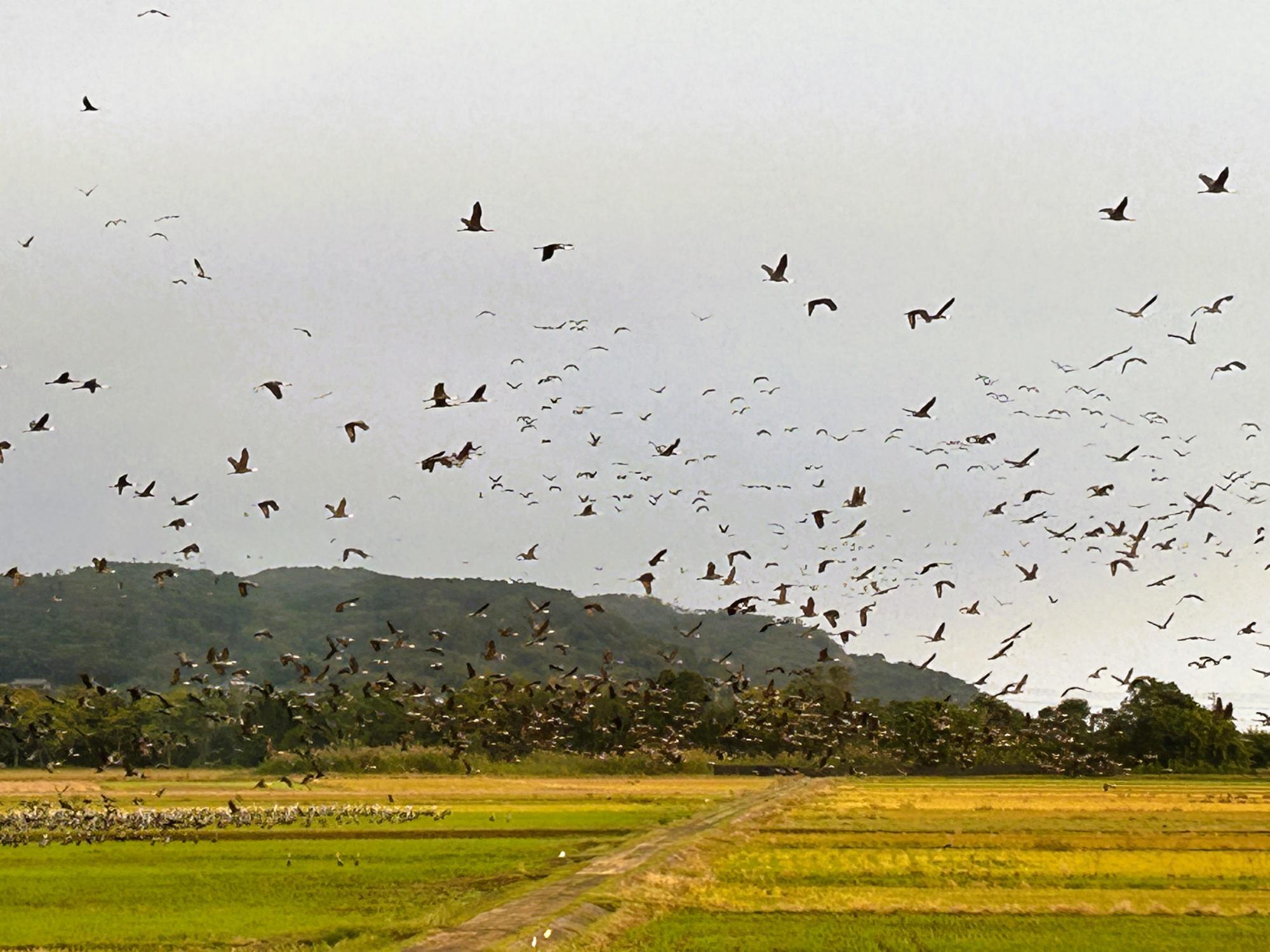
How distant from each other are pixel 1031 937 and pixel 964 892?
7406 millimetres

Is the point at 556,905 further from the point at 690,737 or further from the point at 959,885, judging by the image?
the point at 690,737

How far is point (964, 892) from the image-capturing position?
39438 millimetres

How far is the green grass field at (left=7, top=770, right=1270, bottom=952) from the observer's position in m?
32.4

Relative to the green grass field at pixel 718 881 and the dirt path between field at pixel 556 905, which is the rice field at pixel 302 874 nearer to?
the green grass field at pixel 718 881

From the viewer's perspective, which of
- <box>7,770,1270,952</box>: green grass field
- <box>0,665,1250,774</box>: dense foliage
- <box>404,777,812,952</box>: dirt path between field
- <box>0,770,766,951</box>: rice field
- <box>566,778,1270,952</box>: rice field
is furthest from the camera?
<box>0,665,1250,774</box>: dense foliage

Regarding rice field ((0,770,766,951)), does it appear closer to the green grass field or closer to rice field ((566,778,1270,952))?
the green grass field

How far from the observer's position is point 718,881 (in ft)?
139

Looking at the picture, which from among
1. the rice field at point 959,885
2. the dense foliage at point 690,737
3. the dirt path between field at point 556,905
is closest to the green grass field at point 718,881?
the rice field at point 959,885

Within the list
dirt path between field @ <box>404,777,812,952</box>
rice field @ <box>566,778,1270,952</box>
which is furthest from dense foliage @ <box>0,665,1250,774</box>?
dirt path between field @ <box>404,777,812,952</box>

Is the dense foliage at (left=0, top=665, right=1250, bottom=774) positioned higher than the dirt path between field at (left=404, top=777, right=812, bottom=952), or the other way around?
the dirt path between field at (left=404, top=777, right=812, bottom=952)

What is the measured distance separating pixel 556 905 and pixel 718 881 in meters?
7.99

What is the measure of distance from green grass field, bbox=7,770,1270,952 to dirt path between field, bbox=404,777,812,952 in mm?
733

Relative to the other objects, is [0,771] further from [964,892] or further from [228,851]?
[964,892]

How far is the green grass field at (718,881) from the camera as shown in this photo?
32.4 metres
